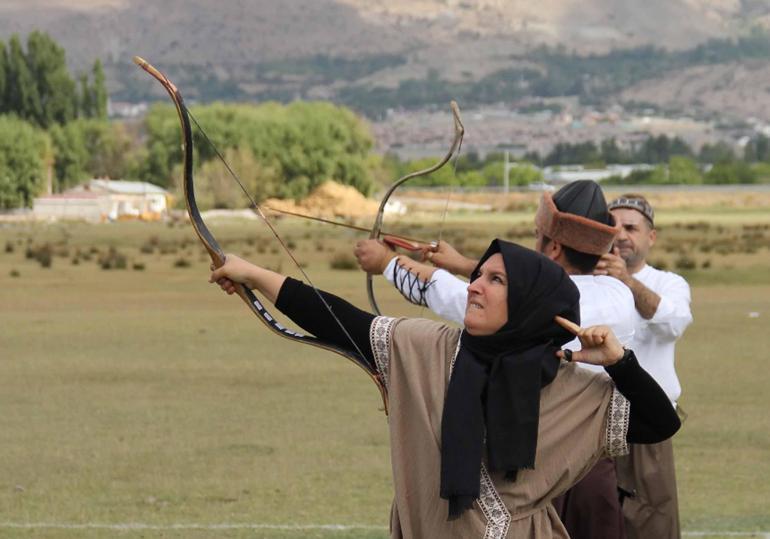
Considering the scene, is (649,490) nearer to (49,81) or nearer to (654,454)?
(654,454)

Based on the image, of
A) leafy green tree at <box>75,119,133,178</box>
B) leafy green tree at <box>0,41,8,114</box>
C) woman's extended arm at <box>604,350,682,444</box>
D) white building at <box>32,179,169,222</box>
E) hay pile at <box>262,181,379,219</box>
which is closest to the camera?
woman's extended arm at <box>604,350,682,444</box>

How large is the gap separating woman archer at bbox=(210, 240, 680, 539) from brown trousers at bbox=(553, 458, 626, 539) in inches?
47.2

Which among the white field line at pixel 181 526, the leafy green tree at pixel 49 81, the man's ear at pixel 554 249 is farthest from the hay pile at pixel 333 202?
the man's ear at pixel 554 249

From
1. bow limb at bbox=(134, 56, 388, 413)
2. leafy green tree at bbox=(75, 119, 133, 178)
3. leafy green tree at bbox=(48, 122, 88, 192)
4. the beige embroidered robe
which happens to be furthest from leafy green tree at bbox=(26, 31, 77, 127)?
the beige embroidered robe

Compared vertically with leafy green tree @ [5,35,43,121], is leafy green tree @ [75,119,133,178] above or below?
below

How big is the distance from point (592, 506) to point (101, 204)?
102 m

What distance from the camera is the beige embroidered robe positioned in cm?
427

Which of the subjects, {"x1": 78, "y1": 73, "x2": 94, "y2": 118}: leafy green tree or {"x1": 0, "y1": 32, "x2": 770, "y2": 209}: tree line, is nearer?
{"x1": 0, "y1": 32, "x2": 770, "y2": 209}: tree line

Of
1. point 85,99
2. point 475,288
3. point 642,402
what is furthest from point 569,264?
point 85,99

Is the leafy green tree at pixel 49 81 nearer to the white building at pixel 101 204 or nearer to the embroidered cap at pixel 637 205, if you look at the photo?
the white building at pixel 101 204

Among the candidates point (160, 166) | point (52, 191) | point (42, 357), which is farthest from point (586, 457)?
point (160, 166)

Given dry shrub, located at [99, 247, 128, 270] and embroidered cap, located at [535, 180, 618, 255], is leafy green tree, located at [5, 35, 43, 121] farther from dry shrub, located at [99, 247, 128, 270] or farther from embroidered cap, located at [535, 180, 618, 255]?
embroidered cap, located at [535, 180, 618, 255]

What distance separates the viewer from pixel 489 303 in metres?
4.14

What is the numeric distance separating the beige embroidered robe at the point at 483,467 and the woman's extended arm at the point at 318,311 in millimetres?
63
